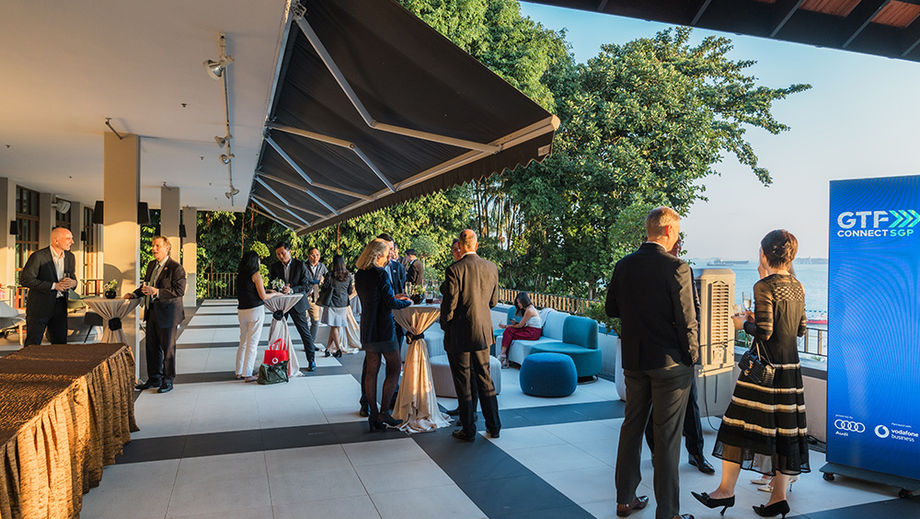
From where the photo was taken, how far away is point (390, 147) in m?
5.87

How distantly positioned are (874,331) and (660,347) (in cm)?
194

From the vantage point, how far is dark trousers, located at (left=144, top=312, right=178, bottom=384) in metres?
6.73

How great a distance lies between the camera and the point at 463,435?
508cm

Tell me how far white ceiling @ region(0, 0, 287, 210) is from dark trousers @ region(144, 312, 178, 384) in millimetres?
2329

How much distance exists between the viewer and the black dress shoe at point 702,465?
4.37m

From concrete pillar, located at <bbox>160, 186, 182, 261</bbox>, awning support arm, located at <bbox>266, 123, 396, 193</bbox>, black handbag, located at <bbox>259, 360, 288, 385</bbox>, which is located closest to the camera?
awning support arm, located at <bbox>266, 123, 396, 193</bbox>

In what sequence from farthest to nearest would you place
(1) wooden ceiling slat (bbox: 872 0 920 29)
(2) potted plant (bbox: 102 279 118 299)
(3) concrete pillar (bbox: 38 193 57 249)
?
1. (3) concrete pillar (bbox: 38 193 57 249)
2. (2) potted plant (bbox: 102 279 118 299)
3. (1) wooden ceiling slat (bbox: 872 0 920 29)

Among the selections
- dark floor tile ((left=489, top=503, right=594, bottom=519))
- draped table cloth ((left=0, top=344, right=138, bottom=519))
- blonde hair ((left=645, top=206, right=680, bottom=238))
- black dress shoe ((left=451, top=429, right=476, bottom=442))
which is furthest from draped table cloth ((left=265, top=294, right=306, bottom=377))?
blonde hair ((left=645, top=206, right=680, bottom=238))

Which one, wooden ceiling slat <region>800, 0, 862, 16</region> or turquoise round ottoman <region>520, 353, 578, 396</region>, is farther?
turquoise round ottoman <region>520, 353, 578, 396</region>

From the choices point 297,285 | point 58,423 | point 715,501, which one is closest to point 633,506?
Result: point 715,501

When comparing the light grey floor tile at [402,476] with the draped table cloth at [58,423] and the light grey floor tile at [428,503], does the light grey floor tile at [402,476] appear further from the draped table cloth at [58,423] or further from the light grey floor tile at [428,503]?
the draped table cloth at [58,423]

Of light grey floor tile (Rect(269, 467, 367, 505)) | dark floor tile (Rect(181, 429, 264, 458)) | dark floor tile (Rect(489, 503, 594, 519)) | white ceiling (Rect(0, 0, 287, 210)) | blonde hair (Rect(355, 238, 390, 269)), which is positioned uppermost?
white ceiling (Rect(0, 0, 287, 210))

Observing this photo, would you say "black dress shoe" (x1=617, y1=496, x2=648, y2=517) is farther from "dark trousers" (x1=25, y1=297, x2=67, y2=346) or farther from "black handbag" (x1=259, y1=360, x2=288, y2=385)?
"dark trousers" (x1=25, y1=297, x2=67, y2=346)

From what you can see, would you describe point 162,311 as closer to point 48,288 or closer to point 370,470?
point 48,288
